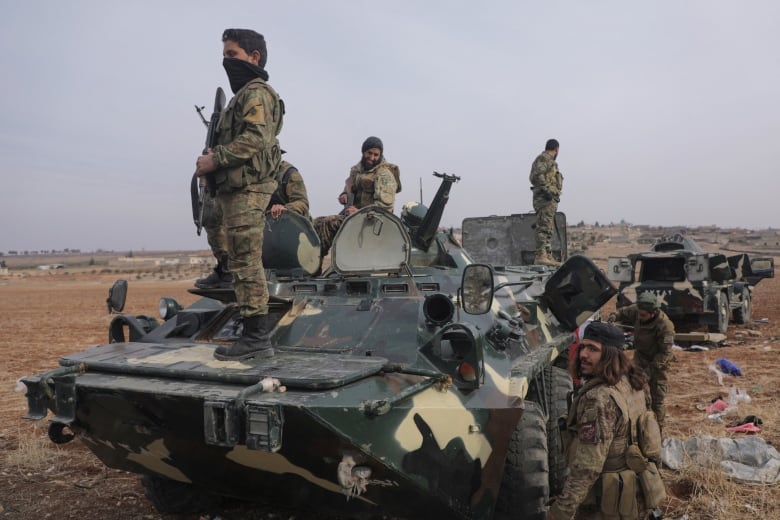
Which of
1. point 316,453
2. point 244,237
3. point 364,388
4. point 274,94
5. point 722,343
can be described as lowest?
point 722,343

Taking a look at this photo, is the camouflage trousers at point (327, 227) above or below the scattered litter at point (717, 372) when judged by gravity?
above

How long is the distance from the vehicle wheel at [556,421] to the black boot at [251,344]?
7.65 ft

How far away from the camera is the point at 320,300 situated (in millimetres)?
4820

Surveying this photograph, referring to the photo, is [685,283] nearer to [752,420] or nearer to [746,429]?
[752,420]

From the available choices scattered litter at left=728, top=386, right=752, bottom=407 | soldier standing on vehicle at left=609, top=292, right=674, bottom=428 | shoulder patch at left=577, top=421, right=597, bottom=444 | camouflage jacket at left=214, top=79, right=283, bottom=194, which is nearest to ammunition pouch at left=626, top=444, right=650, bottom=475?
shoulder patch at left=577, top=421, right=597, bottom=444

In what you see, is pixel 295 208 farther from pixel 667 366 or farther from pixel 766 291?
pixel 766 291

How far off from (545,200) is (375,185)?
4.00 metres

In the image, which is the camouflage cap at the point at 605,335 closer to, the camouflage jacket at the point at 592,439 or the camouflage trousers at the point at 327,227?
the camouflage jacket at the point at 592,439

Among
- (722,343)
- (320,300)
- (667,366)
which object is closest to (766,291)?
(722,343)

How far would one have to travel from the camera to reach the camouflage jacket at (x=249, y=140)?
12.6 feet

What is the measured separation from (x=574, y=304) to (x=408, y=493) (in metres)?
2.98

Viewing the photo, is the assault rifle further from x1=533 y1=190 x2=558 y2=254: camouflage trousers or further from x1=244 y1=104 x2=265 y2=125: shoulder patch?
x1=533 y1=190 x2=558 y2=254: camouflage trousers

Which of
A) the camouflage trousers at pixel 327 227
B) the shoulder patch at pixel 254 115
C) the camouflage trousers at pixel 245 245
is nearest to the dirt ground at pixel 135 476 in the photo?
the camouflage trousers at pixel 245 245

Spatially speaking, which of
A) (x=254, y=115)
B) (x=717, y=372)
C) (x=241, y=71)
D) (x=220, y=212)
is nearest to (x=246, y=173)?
(x=254, y=115)
